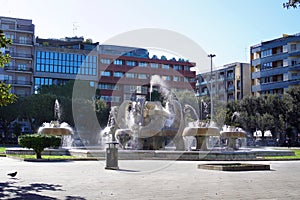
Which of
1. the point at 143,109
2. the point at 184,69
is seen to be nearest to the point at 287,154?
the point at 143,109

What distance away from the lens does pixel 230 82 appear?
3627 inches

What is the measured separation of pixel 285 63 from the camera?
72.8 meters

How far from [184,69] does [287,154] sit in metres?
80.6

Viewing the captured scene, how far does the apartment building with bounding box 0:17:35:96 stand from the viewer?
258 feet

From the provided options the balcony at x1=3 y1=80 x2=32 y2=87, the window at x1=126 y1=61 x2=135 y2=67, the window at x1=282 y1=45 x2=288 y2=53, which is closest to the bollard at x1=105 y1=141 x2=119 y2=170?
the window at x1=282 y1=45 x2=288 y2=53

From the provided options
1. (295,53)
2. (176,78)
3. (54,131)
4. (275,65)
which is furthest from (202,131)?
(176,78)

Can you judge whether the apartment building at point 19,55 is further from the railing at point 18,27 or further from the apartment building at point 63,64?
the apartment building at point 63,64

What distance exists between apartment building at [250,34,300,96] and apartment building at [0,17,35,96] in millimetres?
42367

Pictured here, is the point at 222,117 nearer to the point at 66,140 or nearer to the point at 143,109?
the point at 66,140

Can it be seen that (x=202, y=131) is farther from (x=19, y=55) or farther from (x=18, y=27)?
(x=18, y=27)

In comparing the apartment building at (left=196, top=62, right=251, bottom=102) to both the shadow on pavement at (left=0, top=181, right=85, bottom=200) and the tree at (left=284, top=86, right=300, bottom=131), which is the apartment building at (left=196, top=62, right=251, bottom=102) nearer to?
the tree at (left=284, top=86, right=300, bottom=131)

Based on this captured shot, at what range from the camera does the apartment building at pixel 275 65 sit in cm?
7125

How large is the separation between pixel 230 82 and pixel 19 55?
144ft

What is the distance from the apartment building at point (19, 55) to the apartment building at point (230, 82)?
1430 inches
